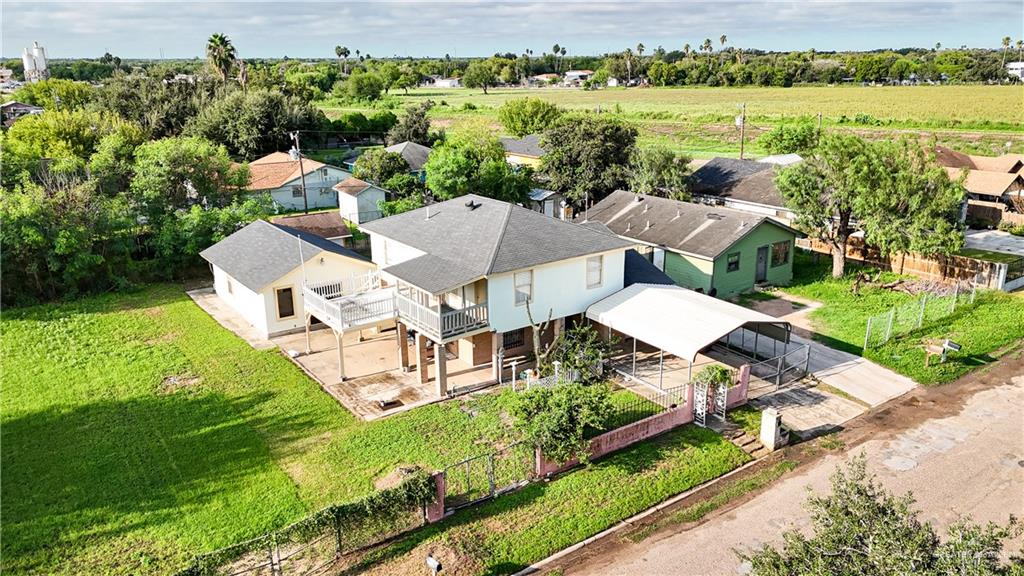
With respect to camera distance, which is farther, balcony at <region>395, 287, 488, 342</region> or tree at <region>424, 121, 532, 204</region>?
tree at <region>424, 121, 532, 204</region>

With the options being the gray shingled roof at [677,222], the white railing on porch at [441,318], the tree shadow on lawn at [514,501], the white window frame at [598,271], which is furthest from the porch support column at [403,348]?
the gray shingled roof at [677,222]

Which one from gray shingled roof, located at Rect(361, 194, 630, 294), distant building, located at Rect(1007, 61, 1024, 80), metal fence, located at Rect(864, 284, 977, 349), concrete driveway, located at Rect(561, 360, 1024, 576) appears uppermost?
distant building, located at Rect(1007, 61, 1024, 80)

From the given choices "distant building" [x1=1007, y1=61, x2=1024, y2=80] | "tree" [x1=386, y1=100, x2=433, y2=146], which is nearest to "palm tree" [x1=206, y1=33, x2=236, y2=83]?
"tree" [x1=386, y1=100, x2=433, y2=146]

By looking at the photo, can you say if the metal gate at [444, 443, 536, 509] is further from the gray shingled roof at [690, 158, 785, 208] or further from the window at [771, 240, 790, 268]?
the gray shingled roof at [690, 158, 785, 208]

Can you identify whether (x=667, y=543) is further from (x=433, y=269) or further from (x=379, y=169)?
(x=379, y=169)

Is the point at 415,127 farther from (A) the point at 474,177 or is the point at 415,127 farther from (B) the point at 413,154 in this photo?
(A) the point at 474,177

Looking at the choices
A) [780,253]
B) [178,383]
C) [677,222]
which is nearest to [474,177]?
[677,222]

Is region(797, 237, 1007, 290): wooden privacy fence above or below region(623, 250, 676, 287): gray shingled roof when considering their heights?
below
